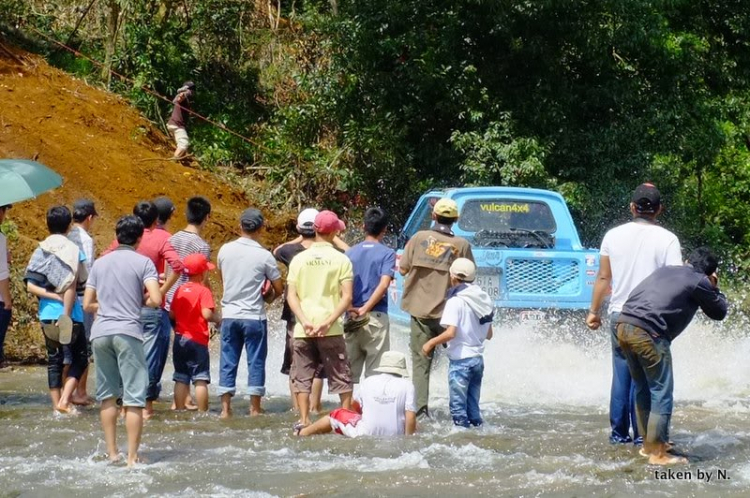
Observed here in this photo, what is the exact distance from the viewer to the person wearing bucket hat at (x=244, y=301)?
9.61 meters

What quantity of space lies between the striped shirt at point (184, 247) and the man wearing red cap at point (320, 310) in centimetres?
98

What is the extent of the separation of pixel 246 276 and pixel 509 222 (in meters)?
4.25

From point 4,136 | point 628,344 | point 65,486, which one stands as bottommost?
point 65,486

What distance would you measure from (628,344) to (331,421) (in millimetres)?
2358

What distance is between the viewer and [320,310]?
9.07 metres

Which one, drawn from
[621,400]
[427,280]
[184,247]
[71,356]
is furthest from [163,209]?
[621,400]

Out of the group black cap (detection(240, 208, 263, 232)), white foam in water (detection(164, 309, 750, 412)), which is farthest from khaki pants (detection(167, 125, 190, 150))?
black cap (detection(240, 208, 263, 232))

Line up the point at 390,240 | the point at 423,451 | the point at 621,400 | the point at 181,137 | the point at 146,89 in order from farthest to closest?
the point at 146,89 → the point at 181,137 → the point at 390,240 → the point at 621,400 → the point at 423,451

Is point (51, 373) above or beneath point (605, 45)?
beneath

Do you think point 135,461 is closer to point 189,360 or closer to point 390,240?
point 189,360

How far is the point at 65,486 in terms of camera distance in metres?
7.23

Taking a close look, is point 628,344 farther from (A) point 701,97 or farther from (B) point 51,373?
(A) point 701,97

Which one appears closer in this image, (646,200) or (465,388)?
(646,200)

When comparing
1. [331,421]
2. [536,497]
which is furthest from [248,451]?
[536,497]
